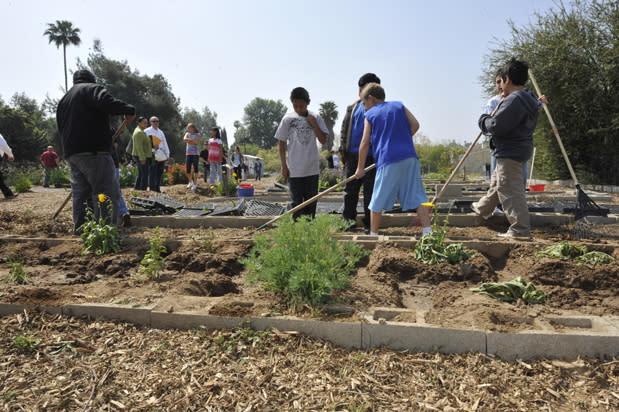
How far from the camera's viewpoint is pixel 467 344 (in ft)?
6.68

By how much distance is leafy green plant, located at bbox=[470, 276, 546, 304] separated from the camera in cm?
253

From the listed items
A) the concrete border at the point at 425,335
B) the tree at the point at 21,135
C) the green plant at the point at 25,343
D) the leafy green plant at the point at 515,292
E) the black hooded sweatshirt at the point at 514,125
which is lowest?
the green plant at the point at 25,343

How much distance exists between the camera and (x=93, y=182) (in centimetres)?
433

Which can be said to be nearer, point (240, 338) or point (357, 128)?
point (240, 338)

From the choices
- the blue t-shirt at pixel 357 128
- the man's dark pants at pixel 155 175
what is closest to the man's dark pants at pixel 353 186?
the blue t-shirt at pixel 357 128

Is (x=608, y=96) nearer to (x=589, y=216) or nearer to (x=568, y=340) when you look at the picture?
(x=589, y=216)

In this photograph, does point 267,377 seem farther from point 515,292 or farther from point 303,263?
point 515,292

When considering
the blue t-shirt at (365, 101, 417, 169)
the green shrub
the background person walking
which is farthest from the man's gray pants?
the background person walking

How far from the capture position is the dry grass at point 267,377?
168 cm

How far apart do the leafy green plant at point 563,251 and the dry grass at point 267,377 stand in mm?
1516

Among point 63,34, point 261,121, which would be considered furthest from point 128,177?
point 261,121

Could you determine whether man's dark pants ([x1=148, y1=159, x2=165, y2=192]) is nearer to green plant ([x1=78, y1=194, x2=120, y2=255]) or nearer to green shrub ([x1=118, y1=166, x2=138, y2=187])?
green shrub ([x1=118, y1=166, x2=138, y2=187])

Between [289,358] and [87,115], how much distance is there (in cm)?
383

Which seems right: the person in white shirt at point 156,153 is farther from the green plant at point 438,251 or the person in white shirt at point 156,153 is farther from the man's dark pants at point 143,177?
the green plant at point 438,251
